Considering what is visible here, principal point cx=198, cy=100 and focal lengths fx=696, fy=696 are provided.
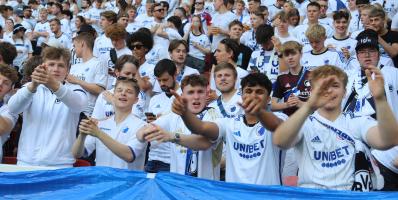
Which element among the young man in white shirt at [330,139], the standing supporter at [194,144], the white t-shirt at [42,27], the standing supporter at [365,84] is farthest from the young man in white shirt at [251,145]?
the white t-shirt at [42,27]

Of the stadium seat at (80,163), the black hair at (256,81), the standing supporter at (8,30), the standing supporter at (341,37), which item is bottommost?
the stadium seat at (80,163)

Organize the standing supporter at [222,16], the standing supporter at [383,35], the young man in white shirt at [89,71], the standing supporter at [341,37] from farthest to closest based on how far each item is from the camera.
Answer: the standing supporter at [222,16]
the standing supporter at [341,37]
the standing supporter at [383,35]
the young man in white shirt at [89,71]

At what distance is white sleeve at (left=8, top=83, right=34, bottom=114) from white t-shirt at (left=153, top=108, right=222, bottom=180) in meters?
1.11

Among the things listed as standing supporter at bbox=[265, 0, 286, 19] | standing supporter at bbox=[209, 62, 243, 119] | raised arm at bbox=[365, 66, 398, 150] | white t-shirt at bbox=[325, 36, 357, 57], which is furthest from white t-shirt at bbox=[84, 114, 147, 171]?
standing supporter at bbox=[265, 0, 286, 19]

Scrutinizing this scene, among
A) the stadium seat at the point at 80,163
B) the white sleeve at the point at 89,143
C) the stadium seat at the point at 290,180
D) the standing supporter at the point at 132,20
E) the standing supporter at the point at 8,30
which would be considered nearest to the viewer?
the stadium seat at the point at 290,180

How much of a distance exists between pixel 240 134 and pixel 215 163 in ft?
1.70

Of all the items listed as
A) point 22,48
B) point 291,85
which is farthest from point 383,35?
point 22,48

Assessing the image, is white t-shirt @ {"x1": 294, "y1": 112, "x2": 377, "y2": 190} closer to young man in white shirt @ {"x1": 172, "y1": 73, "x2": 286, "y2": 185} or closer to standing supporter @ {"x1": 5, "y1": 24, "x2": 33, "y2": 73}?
young man in white shirt @ {"x1": 172, "y1": 73, "x2": 286, "y2": 185}

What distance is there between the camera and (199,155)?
572 cm

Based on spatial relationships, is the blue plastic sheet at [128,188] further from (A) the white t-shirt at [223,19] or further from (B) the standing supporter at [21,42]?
(B) the standing supporter at [21,42]

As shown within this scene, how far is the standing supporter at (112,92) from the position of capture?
7248mm

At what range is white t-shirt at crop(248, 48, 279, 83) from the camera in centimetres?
926

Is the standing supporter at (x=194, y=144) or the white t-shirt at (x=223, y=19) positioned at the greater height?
the white t-shirt at (x=223, y=19)

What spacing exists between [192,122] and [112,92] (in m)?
2.53
